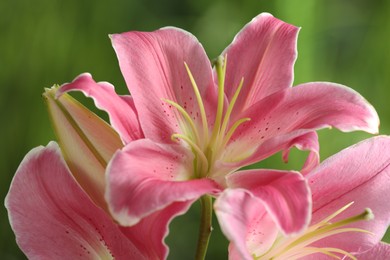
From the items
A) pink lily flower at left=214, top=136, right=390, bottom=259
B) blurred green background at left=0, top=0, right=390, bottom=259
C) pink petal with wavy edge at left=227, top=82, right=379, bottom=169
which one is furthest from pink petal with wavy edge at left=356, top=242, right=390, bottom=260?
blurred green background at left=0, top=0, right=390, bottom=259

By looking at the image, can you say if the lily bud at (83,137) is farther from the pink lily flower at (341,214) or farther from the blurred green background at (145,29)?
the blurred green background at (145,29)

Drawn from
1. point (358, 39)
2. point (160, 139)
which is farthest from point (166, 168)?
point (358, 39)

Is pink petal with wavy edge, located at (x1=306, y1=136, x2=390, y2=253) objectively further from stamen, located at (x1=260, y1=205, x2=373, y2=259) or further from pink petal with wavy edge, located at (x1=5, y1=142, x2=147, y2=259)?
pink petal with wavy edge, located at (x1=5, y1=142, x2=147, y2=259)

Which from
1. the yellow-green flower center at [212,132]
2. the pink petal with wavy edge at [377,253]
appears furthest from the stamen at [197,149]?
the pink petal with wavy edge at [377,253]

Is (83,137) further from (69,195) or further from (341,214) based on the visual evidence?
(341,214)


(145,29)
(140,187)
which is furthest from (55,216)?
(145,29)

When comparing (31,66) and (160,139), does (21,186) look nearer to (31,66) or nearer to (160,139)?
(160,139)
